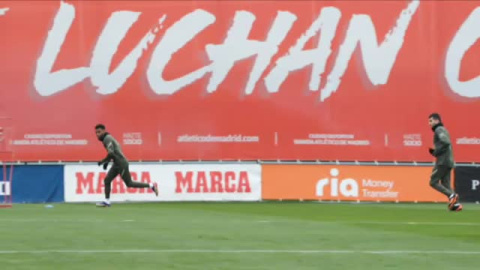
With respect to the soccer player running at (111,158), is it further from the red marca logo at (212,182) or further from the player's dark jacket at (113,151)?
the red marca logo at (212,182)

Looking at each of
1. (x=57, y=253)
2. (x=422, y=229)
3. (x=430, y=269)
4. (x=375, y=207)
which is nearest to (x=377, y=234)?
(x=422, y=229)

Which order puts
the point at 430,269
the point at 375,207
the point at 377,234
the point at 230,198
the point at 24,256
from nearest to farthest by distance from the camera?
the point at 430,269, the point at 24,256, the point at 377,234, the point at 375,207, the point at 230,198

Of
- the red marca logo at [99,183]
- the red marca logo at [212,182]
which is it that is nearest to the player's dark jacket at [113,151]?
the red marca logo at [99,183]

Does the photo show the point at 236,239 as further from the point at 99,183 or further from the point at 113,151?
the point at 99,183

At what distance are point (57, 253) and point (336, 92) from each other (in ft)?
49.2

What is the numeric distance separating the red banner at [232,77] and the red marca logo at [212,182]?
1.66 ft

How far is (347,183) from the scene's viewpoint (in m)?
26.1

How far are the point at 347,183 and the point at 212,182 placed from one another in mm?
3217

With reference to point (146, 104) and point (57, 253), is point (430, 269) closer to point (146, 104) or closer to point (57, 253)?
point (57, 253)

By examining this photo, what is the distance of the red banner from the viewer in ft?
86.8

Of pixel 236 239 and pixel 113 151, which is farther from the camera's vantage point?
pixel 113 151


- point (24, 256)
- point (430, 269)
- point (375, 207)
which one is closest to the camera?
point (430, 269)

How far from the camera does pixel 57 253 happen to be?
1263 centimetres

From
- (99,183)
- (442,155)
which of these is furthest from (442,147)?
(99,183)
